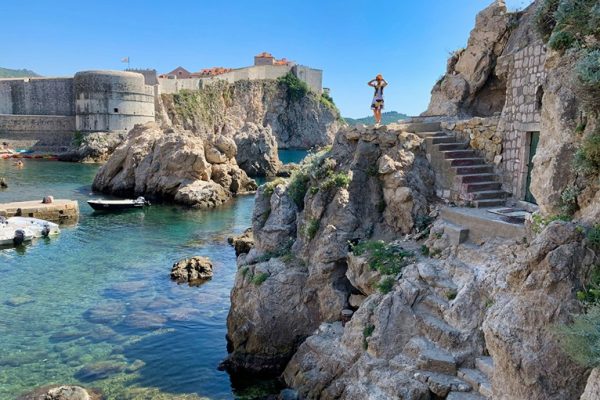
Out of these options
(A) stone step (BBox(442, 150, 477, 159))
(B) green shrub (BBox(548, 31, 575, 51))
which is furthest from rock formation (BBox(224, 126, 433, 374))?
(B) green shrub (BBox(548, 31, 575, 51))

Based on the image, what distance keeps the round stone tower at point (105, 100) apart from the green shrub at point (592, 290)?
2576 inches

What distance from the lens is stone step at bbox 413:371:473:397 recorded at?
306 inches

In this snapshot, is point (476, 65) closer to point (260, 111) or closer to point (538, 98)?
point (538, 98)

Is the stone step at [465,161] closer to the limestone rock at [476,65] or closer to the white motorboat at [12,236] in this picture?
the limestone rock at [476,65]

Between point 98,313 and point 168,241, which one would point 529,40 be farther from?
point 168,241

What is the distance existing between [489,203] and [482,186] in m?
0.58

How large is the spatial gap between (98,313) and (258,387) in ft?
23.1

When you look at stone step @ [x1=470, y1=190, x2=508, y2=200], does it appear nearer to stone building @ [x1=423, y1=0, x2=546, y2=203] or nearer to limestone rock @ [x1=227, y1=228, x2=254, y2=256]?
stone building @ [x1=423, y1=0, x2=546, y2=203]

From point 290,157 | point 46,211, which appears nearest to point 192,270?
point 46,211

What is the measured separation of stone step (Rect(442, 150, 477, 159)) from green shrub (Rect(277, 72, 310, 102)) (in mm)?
95182

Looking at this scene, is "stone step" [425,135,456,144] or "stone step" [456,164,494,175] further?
"stone step" [425,135,456,144]

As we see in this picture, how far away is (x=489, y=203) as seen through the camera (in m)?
11.5

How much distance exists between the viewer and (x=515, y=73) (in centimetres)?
1165

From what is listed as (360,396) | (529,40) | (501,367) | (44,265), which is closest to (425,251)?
(360,396)
